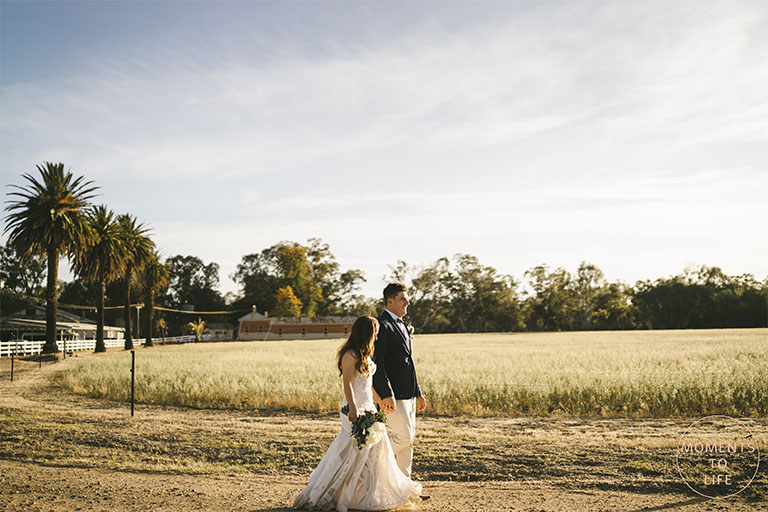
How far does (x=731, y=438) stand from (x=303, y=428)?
8.09 meters

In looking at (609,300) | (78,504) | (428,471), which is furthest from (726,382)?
(609,300)

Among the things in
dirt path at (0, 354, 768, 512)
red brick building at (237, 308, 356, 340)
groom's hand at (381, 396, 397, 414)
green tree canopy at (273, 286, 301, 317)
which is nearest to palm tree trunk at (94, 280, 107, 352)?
Result: red brick building at (237, 308, 356, 340)

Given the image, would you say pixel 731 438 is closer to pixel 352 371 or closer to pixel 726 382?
pixel 726 382

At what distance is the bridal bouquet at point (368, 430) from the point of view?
609cm

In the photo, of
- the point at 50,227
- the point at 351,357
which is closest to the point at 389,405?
the point at 351,357

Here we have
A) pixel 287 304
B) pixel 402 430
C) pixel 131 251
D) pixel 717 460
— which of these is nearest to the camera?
pixel 402 430

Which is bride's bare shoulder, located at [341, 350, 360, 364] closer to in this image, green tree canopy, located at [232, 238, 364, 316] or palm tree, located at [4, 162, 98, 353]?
palm tree, located at [4, 162, 98, 353]

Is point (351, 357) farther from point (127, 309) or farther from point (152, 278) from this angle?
point (152, 278)

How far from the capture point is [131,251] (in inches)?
2249

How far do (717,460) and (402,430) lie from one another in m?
4.98

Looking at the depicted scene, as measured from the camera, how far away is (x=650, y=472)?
780 cm

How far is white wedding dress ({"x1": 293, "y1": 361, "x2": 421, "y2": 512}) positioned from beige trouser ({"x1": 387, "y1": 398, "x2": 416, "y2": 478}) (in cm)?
27

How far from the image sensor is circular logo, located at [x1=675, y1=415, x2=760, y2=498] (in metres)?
7.06

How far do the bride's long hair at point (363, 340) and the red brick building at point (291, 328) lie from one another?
88.2 m
